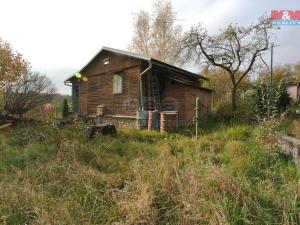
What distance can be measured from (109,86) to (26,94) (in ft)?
15.0

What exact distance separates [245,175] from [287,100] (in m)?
16.3

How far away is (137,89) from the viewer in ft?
38.5

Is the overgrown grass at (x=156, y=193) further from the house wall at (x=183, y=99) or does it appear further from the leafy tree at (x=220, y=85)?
the leafy tree at (x=220, y=85)

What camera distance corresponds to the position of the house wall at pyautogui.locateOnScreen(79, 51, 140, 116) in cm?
1205

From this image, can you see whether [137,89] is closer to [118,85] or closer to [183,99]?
[118,85]

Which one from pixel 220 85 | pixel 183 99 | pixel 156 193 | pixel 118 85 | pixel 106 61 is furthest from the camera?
pixel 220 85

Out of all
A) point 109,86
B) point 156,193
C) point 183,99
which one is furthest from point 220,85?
point 156,193

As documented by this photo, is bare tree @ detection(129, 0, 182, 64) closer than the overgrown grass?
No

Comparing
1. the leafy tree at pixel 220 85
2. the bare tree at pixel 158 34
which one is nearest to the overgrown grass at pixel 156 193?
the leafy tree at pixel 220 85

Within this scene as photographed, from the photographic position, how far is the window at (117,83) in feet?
42.5

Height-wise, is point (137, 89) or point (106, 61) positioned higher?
point (106, 61)

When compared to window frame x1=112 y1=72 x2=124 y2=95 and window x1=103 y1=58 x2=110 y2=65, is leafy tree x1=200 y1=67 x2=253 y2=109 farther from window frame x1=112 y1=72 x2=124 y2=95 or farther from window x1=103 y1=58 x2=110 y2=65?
window x1=103 y1=58 x2=110 y2=65

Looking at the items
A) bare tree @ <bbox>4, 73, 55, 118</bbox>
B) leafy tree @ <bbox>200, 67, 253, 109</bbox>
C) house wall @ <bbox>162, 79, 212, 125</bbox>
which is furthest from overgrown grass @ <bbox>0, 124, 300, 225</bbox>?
leafy tree @ <bbox>200, 67, 253, 109</bbox>

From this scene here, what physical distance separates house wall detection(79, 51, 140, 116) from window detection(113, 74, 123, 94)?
227mm
